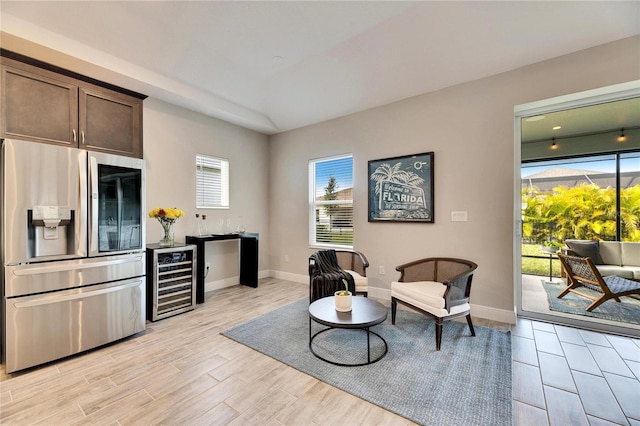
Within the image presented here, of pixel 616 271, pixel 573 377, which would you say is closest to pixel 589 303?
pixel 616 271

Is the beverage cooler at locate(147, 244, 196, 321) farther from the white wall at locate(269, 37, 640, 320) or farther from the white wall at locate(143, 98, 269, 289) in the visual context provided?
the white wall at locate(269, 37, 640, 320)

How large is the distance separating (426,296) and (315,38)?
3.09m

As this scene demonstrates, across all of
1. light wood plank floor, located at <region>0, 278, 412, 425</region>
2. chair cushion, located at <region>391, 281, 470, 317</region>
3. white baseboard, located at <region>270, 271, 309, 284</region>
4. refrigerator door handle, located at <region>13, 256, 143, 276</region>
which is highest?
refrigerator door handle, located at <region>13, 256, 143, 276</region>

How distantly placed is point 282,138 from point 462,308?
4229mm

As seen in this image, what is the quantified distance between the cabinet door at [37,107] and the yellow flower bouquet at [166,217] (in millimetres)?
1080

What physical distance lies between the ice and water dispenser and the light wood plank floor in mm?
1000

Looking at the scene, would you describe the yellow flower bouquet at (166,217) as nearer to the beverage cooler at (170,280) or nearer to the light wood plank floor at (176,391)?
the beverage cooler at (170,280)

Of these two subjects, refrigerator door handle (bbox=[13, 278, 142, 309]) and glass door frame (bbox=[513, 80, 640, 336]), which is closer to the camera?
refrigerator door handle (bbox=[13, 278, 142, 309])

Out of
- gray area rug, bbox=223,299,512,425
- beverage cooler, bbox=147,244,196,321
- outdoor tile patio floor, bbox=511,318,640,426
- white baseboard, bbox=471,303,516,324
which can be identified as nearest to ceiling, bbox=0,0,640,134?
beverage cooler, bbox=147,244,196,321

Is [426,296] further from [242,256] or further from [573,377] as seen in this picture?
[242,256]

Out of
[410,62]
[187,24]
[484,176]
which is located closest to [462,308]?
[484,176]

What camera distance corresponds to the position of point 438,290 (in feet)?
9.00

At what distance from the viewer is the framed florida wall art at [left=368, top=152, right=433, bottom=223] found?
11.9 feet

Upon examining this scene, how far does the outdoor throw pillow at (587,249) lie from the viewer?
9.37 feet
